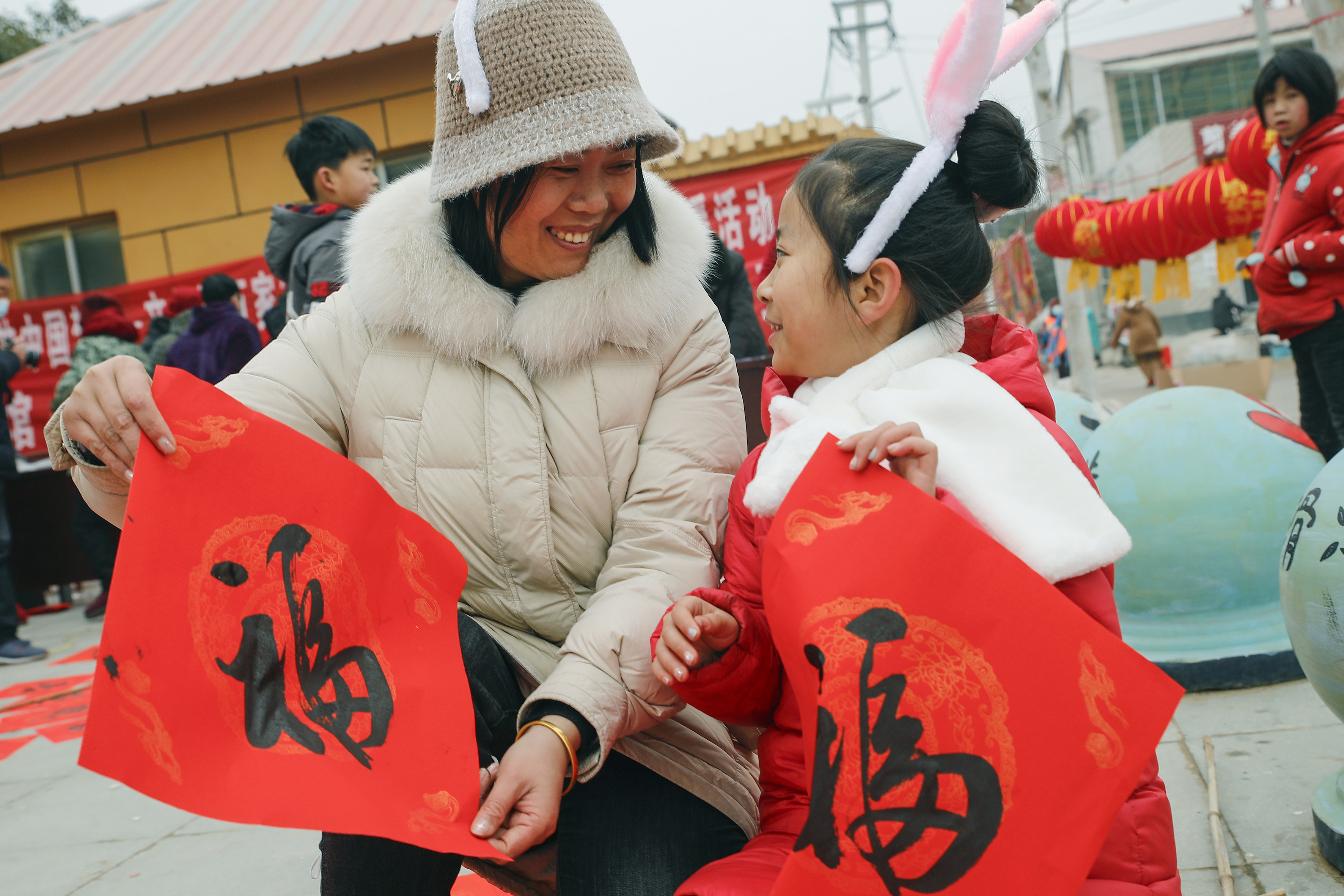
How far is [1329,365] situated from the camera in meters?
3.48

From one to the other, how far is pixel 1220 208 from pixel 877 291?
21.1 ft

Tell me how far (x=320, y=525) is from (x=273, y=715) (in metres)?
0.25

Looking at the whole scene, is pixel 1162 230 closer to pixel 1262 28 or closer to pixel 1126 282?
pixel 1126 282

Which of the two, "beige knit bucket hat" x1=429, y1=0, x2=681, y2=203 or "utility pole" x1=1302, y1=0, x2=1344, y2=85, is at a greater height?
"utility pole" x1=1302, y1=0, x2=1344, y2=85

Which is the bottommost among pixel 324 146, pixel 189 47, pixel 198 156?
pixel 324 146

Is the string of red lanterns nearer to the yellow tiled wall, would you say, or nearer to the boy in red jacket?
the boy in red jacket

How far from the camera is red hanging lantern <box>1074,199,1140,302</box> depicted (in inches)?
298

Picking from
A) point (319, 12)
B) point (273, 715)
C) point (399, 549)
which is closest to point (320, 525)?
point (399, 549)

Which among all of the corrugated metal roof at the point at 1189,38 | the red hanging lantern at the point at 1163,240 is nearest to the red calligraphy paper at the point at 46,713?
the red hanging lantern at the point at 1163,240

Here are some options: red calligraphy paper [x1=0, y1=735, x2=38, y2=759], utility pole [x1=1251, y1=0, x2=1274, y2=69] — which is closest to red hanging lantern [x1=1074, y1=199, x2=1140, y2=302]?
red calligraphy paper [x1=0, y1=735, x2=38, y2=759]

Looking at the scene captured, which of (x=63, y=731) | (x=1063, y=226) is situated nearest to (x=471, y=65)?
(x=63, y=731)

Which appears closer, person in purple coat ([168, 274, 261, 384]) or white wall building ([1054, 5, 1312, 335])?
person in purple coat ([168, 274, 261, 384])

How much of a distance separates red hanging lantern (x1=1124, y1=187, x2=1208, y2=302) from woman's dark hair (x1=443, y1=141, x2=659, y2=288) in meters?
6.53

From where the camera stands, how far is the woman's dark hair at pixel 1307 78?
3.34m
